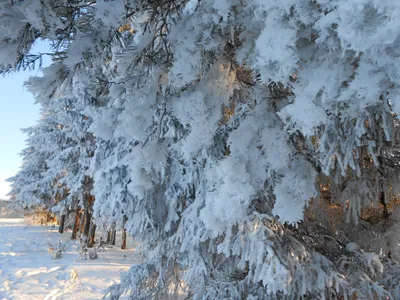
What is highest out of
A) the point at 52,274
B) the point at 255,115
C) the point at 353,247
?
the point at 255,115

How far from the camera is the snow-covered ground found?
6508 millimetres

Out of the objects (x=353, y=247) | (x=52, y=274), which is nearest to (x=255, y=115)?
(x=353, y=247)

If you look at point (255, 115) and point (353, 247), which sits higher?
point (255, 115)

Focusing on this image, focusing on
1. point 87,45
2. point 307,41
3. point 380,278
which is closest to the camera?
point 307,41

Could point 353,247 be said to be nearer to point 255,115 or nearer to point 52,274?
point 255,115

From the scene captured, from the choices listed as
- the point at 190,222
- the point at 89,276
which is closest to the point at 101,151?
the point at 89,276

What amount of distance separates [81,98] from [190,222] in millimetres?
9473

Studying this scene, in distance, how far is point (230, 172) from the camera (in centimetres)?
223

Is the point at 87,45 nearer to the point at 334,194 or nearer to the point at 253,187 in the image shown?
the point at 253,187

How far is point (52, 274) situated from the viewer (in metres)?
7.85

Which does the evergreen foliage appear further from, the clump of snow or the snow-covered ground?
the snow-covered ground

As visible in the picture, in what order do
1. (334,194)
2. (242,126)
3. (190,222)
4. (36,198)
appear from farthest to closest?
1. (36,198)
2. (190,222)
3. (334,194)
4. (242,126)

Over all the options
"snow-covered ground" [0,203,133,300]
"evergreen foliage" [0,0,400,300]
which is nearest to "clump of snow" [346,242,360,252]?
"evergreen foliage" [0,0,400,300]

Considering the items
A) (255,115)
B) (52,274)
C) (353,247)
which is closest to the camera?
(255,115)
